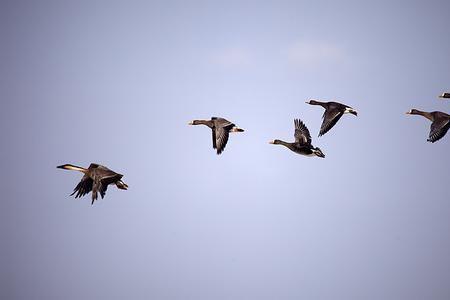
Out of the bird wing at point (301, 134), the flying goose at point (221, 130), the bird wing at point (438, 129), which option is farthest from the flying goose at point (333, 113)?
the flying goose at point (221, 130)

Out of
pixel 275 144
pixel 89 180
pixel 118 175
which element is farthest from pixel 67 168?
pixel 275 144

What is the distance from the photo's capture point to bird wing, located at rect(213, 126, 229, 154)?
26.2 meters

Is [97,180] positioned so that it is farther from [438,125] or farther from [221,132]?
[438,125]

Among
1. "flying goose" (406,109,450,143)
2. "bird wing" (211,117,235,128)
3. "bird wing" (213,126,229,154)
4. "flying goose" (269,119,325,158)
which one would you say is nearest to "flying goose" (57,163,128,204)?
"bird wing" (213,126,229,154)

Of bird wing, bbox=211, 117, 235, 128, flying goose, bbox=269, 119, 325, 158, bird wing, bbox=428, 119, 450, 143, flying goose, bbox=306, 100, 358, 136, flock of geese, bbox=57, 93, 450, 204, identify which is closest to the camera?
flock of geese, bbox=57, 93, 450, 204

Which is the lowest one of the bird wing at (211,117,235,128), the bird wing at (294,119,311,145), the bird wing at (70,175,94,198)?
the bird wing at (70,175,94,198)

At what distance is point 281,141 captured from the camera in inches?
1143

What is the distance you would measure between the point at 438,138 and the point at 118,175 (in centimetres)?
1465

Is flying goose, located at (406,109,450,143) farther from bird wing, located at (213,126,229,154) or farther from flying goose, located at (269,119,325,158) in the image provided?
bird wing, located at (213,126,229,154)

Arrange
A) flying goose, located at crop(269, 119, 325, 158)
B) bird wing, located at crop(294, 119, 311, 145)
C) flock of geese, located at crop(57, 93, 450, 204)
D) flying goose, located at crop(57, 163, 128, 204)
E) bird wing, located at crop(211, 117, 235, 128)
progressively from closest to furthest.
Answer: flying goose, located at crop(57, 163, 128, 204)
flock of geese, located at crop(57, 93, 450, 204)
bird wing, located at crop(211, 117, 235, 128)
flying goose, located at crop(269, 119, 325, 158)
bird wing, located at crop(294, 119, 311, 145)

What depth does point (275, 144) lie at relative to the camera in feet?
95.6

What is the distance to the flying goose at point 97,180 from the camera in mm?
24378

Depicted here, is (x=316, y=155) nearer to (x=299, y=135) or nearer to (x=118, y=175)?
(x=299, y=135)

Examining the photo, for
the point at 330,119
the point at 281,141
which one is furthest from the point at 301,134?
the point at 330,119
